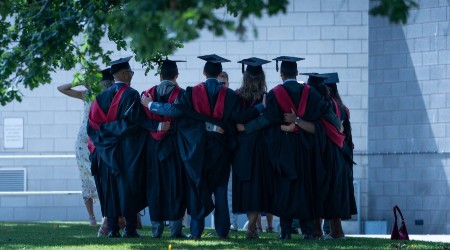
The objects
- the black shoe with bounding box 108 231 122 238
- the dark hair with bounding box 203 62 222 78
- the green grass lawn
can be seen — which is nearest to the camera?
the green grass lawn

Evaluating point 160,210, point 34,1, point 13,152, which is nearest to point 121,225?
point 160,210

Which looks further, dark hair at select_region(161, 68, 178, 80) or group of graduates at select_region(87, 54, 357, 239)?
dark hair at select_region(161, 68, 178, 80)

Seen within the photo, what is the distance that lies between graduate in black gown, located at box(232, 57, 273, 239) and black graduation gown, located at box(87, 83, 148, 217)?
1.02 m

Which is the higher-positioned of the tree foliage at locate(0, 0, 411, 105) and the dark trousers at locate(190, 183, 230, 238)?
the tree foliage at locate(0, 0, 411, 105)

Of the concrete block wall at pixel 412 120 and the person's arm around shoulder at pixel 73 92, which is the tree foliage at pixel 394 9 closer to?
the person's arm around shoulder at pixel 73 92

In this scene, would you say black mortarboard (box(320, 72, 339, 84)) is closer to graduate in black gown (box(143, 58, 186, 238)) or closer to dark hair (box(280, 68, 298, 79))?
dark hair (box(280, 68, 298, 79))

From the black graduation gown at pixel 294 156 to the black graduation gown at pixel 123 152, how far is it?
4.48 ft

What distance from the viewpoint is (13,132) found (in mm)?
21656

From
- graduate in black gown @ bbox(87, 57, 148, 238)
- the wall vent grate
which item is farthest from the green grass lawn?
the wall vent grate

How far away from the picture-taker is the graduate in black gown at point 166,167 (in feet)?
46.1

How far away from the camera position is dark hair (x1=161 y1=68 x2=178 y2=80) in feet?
46.6

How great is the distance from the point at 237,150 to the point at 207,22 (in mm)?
6440

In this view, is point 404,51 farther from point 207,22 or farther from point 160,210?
point 207,22

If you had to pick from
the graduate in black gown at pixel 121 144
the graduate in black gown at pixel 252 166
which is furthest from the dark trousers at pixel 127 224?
the graduate in black gown at pixel 252 166
